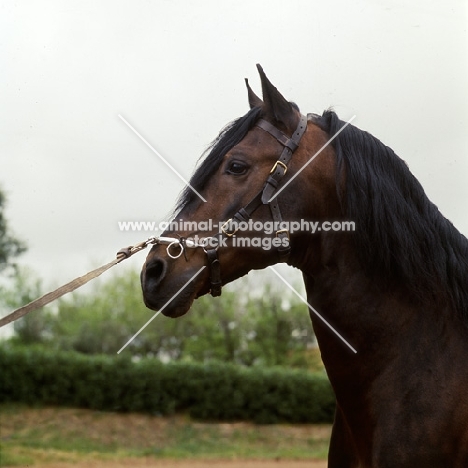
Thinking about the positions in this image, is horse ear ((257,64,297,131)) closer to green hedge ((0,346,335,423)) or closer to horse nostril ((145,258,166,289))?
horse nostril ((145,258,166,289))

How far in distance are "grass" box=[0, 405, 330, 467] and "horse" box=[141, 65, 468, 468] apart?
1277cm

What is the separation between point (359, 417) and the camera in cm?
342

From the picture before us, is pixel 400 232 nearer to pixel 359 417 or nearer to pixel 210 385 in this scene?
pixel 359 417

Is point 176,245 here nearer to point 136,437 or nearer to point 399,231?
point 399,231

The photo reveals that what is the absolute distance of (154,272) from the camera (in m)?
3.42

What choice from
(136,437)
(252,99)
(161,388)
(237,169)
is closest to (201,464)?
(136,437)

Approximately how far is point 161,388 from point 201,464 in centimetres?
532

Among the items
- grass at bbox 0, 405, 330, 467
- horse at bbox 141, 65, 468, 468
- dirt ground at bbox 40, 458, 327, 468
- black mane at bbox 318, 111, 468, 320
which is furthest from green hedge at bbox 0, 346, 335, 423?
black mane at bbox 318, 111, 468, 320

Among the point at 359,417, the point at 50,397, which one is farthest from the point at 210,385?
the point at 359,417

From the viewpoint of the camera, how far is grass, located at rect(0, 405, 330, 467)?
15.7m

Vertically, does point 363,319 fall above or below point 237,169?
below

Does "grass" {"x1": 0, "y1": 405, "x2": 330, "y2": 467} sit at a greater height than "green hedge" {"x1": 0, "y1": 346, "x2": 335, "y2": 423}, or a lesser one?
lesser

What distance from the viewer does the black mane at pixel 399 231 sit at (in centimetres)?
349

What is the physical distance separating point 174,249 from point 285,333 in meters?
27.3
